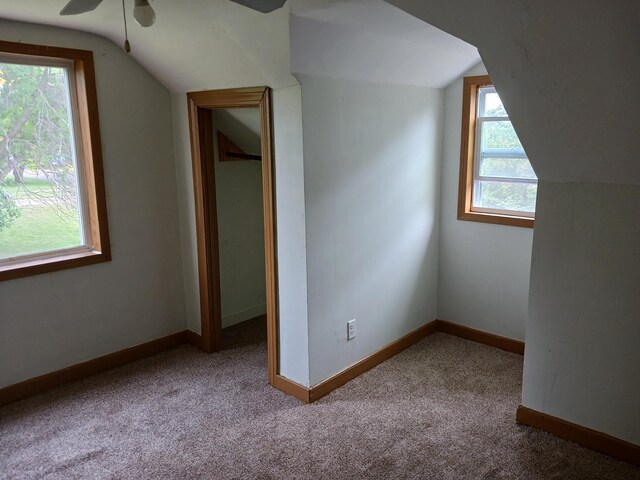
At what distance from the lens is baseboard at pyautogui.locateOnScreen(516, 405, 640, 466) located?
7.52 ft

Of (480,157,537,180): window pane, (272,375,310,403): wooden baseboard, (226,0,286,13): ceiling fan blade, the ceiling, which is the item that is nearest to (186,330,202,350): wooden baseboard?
(272,375,310,403): wooden baseboard

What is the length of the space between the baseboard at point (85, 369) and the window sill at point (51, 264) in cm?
62

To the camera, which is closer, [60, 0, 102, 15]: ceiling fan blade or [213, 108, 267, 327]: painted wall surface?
[60, 0, 102, 15]: ceiling fan blade

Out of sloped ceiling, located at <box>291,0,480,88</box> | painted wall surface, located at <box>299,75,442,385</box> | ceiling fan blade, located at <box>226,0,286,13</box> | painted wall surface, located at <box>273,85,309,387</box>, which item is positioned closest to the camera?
ceiling fan blade, located at <box>226,0,286,13</box>

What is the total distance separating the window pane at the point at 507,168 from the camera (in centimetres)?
327

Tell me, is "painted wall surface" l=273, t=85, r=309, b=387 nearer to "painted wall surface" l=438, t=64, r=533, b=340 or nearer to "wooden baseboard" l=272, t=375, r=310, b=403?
"wooden baseboard" l=272, t=375, r=310, b=403

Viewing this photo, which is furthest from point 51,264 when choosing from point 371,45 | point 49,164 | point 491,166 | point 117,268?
point 491,166

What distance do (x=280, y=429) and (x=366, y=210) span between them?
1.32 m

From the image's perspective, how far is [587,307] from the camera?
2.34 meters

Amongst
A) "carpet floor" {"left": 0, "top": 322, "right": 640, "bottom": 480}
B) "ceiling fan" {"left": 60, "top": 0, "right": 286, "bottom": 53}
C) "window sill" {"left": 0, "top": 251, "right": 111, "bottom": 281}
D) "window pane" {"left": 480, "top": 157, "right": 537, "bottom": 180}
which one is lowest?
"carpet floor" {"left": 0, "top": 322, "right": 640, "bottom": 480}

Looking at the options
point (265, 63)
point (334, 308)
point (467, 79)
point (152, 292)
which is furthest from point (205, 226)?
point (467, 79)

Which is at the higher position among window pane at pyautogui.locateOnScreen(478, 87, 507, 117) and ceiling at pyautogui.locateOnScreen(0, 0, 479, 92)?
ceiling at pyautogui.locateOnScreen(0, 0, 479, 92)

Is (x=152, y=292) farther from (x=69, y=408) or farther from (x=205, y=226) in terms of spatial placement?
(x=69, y=408)

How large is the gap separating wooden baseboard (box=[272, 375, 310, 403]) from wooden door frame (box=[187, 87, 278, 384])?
0.04 m
